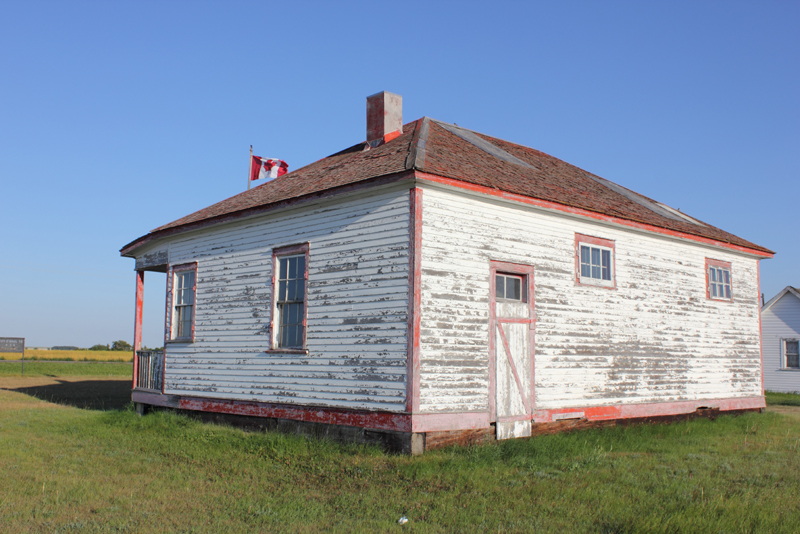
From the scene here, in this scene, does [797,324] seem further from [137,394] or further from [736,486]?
[137,394]

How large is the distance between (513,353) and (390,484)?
3.88 m

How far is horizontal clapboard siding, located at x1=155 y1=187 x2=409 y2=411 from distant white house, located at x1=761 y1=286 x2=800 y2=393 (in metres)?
25.7

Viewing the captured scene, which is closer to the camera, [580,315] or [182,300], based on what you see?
[580,315]

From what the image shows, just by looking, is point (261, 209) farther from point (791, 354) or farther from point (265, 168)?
point (791, 354)

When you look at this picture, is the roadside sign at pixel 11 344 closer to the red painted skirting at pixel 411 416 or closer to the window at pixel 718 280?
the red painted skirting at pixel 411 416

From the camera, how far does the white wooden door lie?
429 inches

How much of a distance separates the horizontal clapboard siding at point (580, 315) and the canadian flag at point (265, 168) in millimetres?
9448

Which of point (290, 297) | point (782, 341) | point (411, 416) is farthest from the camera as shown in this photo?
point (782, 341)

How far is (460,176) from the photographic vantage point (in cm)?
1053

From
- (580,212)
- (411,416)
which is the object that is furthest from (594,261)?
(411,416)

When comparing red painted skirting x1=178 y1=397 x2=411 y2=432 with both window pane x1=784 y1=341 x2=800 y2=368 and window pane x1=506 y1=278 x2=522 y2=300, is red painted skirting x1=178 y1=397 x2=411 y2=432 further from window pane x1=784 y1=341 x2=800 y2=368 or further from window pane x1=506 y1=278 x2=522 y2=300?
window pane x1=784 y1=341 x2=800 y2=368

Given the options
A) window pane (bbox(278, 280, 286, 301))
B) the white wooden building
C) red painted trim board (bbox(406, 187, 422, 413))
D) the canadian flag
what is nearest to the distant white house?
the white wooden building

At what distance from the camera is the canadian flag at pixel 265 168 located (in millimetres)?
18953

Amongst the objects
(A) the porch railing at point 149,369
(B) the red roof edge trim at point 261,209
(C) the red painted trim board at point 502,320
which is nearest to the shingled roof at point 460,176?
(B) the red roof edge trim at point 261,209
